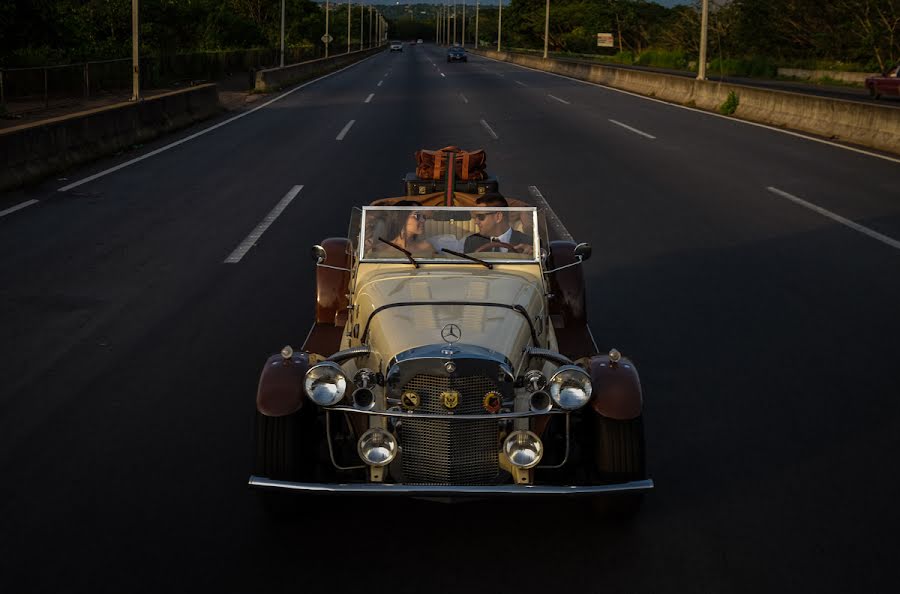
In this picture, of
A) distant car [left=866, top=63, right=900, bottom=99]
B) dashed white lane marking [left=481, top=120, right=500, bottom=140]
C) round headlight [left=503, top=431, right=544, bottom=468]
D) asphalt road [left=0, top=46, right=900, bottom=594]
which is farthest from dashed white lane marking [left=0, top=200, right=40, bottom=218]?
distant car [left=866, top=63, right=900, bottom=99]

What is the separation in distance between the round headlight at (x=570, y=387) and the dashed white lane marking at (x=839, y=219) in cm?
814

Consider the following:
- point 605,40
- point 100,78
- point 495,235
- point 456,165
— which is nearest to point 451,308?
point 495,235

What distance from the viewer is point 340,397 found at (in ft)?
17.2

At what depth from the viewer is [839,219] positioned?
46.1ft

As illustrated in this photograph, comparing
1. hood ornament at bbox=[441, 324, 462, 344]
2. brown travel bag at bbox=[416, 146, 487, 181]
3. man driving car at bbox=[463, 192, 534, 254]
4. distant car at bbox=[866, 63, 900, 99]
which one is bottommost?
hood ornament at bbox=[441, 324, 462, 344]

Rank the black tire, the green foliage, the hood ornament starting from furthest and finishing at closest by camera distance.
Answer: the green foliage
the hood ornament
the black tire

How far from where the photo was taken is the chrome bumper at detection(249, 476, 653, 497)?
4918mm

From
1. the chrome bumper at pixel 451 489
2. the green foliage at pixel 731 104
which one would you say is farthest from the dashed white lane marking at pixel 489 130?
the chrome bumper at pixel 451 489

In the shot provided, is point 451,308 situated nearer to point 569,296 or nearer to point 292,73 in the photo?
point 569,296

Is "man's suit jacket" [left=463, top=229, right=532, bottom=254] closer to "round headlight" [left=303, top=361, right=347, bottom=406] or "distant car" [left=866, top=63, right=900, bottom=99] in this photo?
"round headlight" [left=303, top=361, right=347, bottom=406]

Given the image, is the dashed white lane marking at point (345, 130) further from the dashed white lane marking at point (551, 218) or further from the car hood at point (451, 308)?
the car hood at point (451, 308)

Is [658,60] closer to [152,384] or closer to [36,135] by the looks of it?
[36,135]

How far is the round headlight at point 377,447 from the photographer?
517 centimetres

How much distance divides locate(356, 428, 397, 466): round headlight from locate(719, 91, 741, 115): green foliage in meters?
28.4
